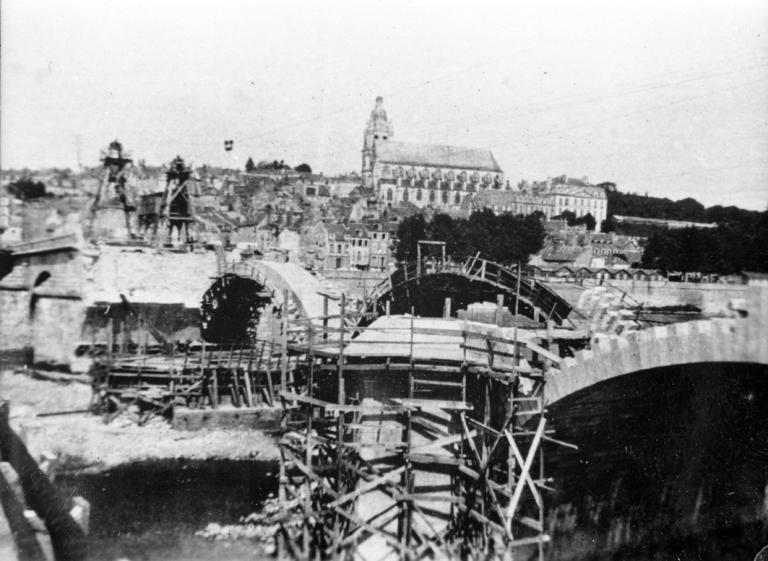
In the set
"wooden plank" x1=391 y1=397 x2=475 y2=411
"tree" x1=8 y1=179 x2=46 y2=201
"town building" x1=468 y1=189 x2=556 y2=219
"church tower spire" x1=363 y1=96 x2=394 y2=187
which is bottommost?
"wooden plank" x1=391 y1=397 x2=475 y2=411

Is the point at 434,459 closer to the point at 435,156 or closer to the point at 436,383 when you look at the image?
the point at 436,383

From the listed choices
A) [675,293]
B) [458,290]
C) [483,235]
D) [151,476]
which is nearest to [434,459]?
[151,476]

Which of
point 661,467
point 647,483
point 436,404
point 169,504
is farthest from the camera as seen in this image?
point 169,504

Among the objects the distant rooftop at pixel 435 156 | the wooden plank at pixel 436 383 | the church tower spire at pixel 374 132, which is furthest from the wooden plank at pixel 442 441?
the church tower spire at pixel 374 132

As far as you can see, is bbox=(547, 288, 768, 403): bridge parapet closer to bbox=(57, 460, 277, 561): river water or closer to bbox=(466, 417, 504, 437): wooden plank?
bbox=(466, 417, 504, 437): wooden plank

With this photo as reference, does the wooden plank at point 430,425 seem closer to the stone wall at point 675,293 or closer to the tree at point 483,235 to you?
the stone wall at point 675,293

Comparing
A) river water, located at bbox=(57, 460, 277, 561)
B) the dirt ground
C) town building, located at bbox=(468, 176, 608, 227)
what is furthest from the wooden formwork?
town building, located at bbox=(468, 176, 608, 227)
